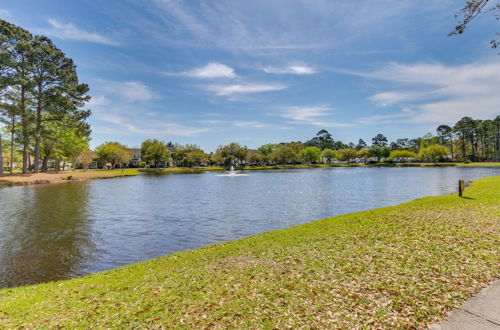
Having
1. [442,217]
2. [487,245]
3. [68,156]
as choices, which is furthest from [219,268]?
[68,156]

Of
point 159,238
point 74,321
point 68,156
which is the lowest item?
point 159,238

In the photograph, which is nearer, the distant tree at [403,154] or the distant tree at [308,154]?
the distant tree at [403,154]

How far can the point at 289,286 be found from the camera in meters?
6.62

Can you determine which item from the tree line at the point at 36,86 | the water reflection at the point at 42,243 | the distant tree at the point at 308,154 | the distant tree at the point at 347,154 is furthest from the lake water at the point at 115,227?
the distant tree at the point at 347,154

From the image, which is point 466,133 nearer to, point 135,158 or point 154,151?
point 154,151

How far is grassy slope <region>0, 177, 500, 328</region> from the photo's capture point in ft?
17.6

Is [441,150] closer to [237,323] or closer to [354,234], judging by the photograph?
[354,234]

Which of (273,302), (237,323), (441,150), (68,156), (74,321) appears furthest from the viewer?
(441,150)

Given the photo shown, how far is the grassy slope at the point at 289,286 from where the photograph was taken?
211 inches

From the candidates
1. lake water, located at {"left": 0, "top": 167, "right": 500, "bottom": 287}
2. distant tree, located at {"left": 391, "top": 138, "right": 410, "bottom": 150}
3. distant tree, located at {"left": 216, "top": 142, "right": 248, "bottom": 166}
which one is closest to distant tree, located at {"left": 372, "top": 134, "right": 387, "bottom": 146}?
distant tree, located at {"left": 391, "top": 138, "right": 410, "bottom": 150}

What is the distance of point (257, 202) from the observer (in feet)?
88.8

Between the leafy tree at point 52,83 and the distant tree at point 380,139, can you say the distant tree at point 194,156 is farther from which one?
the distant tree at point 380,139

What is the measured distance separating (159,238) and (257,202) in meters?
13.3

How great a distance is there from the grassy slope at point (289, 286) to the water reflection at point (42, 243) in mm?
2818
